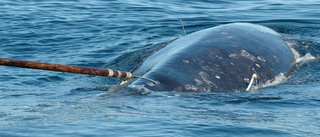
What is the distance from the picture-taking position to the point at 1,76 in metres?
10.8

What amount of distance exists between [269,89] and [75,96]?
3.07 metres

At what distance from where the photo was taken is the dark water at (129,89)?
6117mm

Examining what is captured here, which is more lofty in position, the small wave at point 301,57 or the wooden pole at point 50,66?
the small wave at point 301,57

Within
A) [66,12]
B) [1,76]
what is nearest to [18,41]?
[1,76]

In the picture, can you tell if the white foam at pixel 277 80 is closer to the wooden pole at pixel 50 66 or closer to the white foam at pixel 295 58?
the white foam at pixel 295 58

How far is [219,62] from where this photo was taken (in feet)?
29.6

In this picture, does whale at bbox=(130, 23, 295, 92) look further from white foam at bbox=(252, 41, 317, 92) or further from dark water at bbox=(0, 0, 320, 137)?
dark water at bbox=(0, 0, 320, 137)

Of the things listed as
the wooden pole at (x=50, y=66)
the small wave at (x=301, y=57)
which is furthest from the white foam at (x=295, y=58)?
the wooden pole at (x=50, y=66)

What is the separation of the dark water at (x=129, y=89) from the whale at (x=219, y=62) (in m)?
0.34

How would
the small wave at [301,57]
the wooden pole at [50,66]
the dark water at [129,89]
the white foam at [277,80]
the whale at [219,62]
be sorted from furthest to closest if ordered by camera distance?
1. the small wave at [301,57]
2. the white foam at [277,80]
3. the whale at [219,62]
4. the wooden pole at [50,66]
5. the dark water at [129,89]

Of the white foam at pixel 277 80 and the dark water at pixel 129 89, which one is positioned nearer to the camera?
the dark water at pixel 129 89

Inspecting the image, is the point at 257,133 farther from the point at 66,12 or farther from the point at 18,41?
the point at 66,12

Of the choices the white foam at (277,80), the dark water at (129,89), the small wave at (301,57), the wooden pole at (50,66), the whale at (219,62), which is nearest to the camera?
the dark water at (129,89)

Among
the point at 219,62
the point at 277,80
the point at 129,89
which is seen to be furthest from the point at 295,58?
the point at 129,89
